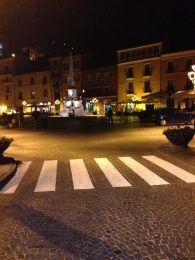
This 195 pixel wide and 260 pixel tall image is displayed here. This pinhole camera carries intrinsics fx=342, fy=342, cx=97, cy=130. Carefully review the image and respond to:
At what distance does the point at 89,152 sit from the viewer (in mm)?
14117

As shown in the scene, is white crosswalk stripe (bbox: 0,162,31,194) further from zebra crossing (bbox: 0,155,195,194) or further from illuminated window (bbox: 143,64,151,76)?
illuminated window (bbox: 143,64,151,76)

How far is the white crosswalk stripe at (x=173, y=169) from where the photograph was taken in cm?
891

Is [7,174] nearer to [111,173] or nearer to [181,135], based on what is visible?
[111,173]

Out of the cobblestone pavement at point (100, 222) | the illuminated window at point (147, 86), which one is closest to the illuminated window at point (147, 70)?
the illuminated window at point (147, 86)

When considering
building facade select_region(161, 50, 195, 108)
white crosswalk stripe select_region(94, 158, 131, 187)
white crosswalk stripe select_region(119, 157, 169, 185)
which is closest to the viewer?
white crosswalk stripe select_region(94, 158, 131, 187)

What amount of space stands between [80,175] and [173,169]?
9.07 ft

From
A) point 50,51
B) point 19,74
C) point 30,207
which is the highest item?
point 50,51

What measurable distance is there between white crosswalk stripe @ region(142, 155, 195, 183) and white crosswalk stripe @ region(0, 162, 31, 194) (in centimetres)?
421

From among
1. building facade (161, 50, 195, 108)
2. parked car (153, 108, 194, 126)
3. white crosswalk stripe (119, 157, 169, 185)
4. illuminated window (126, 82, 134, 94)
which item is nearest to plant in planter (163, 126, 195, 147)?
white crosswalk stripe (119, 157, 169, 185)

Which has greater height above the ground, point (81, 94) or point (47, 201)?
point (81, 94)

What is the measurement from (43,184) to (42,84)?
6882cm

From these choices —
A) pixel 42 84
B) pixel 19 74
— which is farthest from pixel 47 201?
pixel 19 74

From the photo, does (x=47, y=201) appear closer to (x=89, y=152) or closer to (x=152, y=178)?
(x=152, y=178)

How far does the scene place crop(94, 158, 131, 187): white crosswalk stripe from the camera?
8.51m
